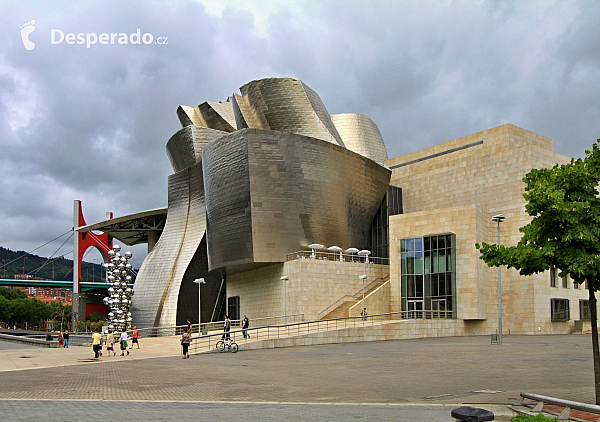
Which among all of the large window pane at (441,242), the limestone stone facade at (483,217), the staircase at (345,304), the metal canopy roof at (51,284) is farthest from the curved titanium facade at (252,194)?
the metal canopy roof at (51,284)

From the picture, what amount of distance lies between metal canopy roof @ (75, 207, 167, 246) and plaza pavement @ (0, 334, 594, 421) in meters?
43.0

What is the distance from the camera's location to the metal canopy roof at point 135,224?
64062 mm

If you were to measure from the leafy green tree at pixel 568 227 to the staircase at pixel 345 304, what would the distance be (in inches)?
1056

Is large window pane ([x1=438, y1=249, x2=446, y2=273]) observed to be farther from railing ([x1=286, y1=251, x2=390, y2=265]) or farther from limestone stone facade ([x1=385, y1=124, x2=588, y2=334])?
railing ([x1=286, y1=251, x2=390, y2=265])

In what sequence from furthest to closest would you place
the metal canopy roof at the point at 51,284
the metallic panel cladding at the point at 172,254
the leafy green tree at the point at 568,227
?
the metal canopy roof at the point at 51,284, the metallic panel cladding at the point at 172,254, the leafy green tree at the point at 568,227

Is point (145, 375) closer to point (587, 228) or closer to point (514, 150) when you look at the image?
point (587, 228)

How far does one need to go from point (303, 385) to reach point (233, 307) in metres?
33.6

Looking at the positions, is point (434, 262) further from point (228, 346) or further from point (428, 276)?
point (228, 346)

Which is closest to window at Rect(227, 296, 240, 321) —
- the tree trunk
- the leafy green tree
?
the leafy green tree

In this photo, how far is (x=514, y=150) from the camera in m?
A: 41.9

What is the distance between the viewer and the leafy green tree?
Result: 9758mm

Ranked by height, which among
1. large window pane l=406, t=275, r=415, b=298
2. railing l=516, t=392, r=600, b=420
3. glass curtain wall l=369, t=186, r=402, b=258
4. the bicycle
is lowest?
the bicycle

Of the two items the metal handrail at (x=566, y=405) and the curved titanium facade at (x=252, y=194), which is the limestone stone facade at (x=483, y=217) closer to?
the curved titanium facade at (x=252, y=194)

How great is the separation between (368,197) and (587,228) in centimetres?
3541
